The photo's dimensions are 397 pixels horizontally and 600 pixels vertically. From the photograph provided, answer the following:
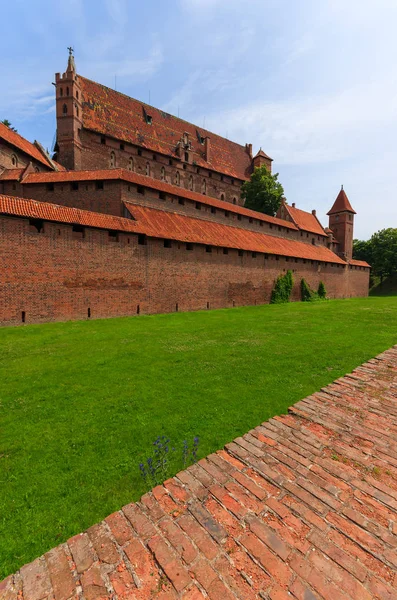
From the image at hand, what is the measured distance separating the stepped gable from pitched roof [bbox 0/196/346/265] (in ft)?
46.5

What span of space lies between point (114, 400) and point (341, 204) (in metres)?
49.5

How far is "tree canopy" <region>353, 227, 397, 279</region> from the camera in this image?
1858 inches

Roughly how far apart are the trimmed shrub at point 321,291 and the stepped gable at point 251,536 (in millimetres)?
29977

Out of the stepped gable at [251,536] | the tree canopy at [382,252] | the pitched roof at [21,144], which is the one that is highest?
the pitched roof at [21,144]

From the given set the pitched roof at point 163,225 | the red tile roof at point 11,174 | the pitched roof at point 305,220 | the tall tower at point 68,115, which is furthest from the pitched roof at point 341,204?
the red tile roof at point 11,174

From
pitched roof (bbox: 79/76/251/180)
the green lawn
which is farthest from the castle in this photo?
the green lawn

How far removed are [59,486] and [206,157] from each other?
140 ft

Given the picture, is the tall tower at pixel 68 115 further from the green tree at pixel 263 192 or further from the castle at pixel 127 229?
the green tree at pixel 263 192

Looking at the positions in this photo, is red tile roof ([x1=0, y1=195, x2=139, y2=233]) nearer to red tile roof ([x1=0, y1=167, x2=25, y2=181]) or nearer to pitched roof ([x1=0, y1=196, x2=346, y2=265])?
pitched roof ([x1=0, y1=196, x2=346, y2=265])

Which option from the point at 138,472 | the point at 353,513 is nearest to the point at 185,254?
the point at 138,472

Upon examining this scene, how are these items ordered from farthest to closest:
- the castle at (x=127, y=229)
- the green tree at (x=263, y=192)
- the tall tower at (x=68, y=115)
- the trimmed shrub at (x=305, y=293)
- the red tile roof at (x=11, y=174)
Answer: the green tree at (x=263, y=192)
the trimmed shrub at (x=305, y=293)
the tall tower at (x=68, y=115)
the red tile roof at (x=11, y=174)
the castle at (x=127, y=229)

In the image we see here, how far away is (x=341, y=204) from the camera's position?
145 ft

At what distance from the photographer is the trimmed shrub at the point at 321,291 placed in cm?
3064

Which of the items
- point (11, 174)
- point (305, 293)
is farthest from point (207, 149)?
point (11, 174)
